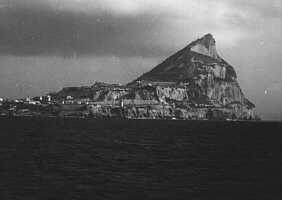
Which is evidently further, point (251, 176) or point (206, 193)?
point (251, 176)

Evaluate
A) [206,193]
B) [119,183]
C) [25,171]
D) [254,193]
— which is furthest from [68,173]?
[254,193]

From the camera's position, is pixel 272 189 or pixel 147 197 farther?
pixel 272 189

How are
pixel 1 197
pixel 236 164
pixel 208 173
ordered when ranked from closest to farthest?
pixel 1 197 → pixel 208 173 → pixel 236 164

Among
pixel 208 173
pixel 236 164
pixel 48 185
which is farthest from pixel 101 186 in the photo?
pixel 236 164

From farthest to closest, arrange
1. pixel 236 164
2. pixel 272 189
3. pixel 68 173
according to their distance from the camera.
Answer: pixel 236 164 → pixel 68 173 → pixel 272 189

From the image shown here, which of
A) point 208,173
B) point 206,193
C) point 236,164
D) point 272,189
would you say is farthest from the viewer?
point 236,164

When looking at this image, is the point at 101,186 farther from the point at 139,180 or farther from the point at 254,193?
the point at 254,193

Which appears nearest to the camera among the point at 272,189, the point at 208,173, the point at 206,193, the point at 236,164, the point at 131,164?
the point at 206,193

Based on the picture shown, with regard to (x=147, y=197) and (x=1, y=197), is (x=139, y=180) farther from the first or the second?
(x=1, y=197)

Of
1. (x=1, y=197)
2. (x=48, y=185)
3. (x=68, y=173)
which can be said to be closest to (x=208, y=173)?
(x=68, y=173)
